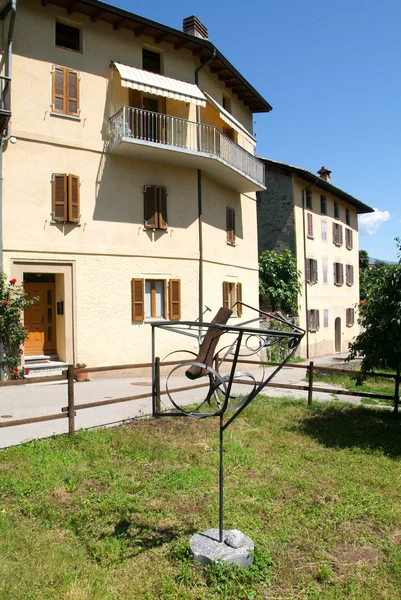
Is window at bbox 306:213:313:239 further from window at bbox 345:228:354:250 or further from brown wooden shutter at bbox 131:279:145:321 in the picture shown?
brown wooden shutter at bbox 131:279:145:321

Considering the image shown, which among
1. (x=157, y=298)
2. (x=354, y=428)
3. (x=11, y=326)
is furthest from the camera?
(x=157, y=298)

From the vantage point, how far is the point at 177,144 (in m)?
15.7

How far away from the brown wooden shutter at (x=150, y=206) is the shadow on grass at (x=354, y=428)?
8.28 meters

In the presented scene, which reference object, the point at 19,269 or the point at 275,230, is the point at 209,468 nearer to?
the point at 19,269

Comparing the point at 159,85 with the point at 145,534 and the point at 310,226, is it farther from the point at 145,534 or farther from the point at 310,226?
the point at 310,226

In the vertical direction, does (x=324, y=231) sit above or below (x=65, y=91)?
below

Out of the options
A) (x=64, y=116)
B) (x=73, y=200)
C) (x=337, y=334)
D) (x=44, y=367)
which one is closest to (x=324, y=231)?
(x=337, y=334)

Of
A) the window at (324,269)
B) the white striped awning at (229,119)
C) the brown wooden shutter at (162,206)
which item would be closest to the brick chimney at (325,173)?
the window at (324,269)

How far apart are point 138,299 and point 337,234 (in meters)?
19.1

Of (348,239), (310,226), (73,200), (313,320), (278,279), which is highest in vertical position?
(348,239)

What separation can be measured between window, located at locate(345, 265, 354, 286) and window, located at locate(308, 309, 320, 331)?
20.8 feet

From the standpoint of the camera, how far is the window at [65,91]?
537 inches

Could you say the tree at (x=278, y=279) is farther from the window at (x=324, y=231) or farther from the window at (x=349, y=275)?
the window at (x=349, y=275)

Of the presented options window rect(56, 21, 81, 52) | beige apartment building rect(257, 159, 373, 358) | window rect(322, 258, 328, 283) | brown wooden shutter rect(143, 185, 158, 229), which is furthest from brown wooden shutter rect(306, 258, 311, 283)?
window rect(56, 21, 81, 52)
